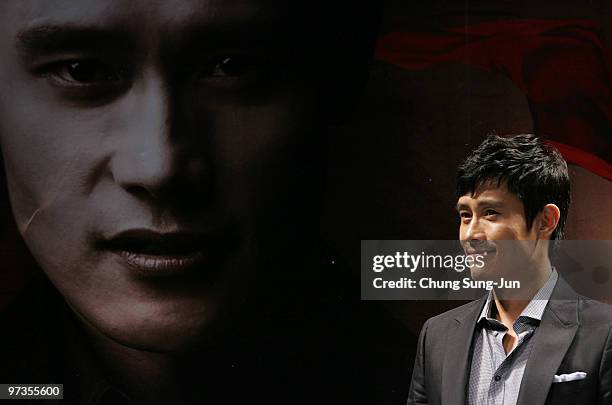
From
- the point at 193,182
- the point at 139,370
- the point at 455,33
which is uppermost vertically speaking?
the point at 455,33

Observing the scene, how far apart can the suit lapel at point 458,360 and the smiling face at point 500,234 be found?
20cm

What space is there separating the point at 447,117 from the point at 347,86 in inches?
16.3

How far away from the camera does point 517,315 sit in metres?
2.83

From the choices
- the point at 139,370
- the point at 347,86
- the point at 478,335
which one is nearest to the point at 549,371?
the point at 478,335

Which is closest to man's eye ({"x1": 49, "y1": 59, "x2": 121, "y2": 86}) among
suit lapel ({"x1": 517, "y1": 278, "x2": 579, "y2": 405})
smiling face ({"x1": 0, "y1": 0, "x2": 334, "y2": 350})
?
smiling face ({"x1": 0, "y1": 0, "x2": 334, "y2": 350})

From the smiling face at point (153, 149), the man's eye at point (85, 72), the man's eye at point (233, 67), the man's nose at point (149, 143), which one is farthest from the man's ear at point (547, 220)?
the man's eye at point (85, 72)

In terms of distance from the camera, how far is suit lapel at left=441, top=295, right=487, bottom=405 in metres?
2.78

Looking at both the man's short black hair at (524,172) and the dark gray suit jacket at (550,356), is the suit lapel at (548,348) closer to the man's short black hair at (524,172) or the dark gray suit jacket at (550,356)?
the dark gray suit jacket at (550,356)

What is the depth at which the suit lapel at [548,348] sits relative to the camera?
2.68m

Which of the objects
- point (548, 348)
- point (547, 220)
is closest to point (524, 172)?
point (547, 220)

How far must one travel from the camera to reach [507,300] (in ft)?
9.39

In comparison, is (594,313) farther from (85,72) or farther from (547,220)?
(85,72)

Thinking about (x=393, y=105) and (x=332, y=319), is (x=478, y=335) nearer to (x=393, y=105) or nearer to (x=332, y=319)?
(x=332, y=319)

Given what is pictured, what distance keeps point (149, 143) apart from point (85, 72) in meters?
0.36
